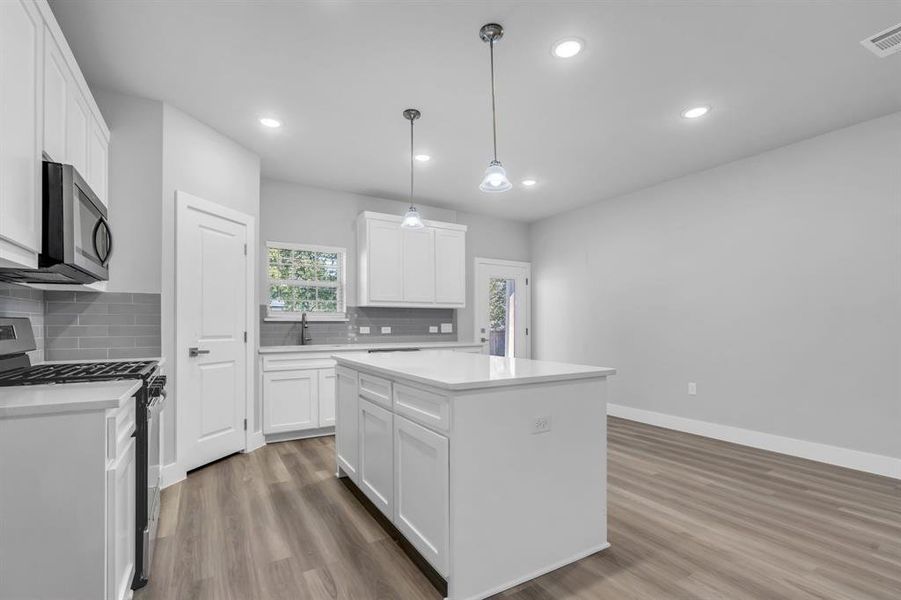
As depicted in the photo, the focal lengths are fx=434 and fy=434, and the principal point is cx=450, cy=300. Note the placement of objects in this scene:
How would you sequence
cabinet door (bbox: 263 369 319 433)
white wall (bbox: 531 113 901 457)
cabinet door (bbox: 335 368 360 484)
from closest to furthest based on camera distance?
cabinet door (bbox: 335 368 360 484), white wall (bbox: 531 113 901 457), cabinet door (bbox: 263 369 319 433)

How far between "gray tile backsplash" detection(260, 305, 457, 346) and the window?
0.10 meters

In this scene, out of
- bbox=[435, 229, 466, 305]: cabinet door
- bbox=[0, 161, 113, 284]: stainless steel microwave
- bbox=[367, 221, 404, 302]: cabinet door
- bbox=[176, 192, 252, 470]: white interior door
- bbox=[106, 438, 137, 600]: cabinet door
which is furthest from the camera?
bbox=[435, 229, 466, 305]: cabinet door

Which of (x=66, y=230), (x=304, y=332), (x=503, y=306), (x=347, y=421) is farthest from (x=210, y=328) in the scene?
(x=503, y=306)

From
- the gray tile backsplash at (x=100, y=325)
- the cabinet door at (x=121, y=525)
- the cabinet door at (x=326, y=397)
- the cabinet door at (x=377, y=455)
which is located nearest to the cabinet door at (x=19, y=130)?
the cabinet door at (x=121, y=525)

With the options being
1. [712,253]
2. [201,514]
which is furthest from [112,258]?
[712,253]

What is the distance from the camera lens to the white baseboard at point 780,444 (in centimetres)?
333

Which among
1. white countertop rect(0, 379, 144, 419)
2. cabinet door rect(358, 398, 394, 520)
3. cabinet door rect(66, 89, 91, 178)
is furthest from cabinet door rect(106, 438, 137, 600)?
cabinet door rect(66, 89, 91, 178)

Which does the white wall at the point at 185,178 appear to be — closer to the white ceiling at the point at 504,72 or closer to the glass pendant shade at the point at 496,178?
the white ceiling at the point at 504,72

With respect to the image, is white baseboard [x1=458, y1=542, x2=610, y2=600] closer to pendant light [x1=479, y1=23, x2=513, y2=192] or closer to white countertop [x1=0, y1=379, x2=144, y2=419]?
white countertop [x1=0, y1=379, x2=144, y2=419]

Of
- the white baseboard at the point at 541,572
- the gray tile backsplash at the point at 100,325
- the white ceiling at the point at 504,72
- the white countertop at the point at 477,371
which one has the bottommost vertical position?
the white baseboard at the point at 541,572

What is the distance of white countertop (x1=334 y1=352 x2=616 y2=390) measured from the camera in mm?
1854

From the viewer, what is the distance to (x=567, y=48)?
2.53m

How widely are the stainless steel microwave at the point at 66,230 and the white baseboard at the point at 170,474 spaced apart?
1.54 meters

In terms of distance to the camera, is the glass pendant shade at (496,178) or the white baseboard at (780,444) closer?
the glass pendant shade at (496,178)
